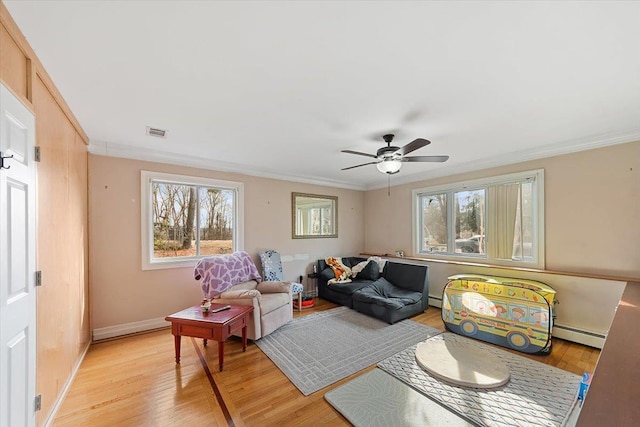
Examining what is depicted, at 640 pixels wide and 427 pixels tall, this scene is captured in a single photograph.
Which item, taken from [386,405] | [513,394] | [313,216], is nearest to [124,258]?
[313,216]

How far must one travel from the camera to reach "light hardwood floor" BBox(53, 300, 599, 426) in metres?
1.94

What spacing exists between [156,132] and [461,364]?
4267mm

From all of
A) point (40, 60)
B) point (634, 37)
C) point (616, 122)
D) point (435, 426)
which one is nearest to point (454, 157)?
point (616, 122)

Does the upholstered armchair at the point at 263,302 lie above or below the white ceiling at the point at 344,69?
below

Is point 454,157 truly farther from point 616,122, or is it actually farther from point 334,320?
point 334,320

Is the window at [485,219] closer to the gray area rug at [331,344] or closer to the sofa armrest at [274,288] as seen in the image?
the gray area rug at [331,344]

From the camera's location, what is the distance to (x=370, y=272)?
199 inches

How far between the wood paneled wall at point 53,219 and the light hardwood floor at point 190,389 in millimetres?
213

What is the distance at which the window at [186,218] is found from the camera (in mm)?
3664

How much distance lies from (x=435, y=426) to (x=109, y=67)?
354cm

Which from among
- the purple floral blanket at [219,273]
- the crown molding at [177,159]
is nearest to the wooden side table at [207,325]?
the purple floral blanket at [219,273]

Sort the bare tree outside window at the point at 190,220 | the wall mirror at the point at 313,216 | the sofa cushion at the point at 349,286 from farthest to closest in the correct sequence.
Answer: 1. the wall mirror at the point at 313,216
2. the sofa cushion at the point at 349,286
3. the bare tree outside window at the point at 190,220

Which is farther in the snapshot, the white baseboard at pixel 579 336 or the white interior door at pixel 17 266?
the white baseboard at pixel 579 336

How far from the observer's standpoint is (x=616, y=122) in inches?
105
